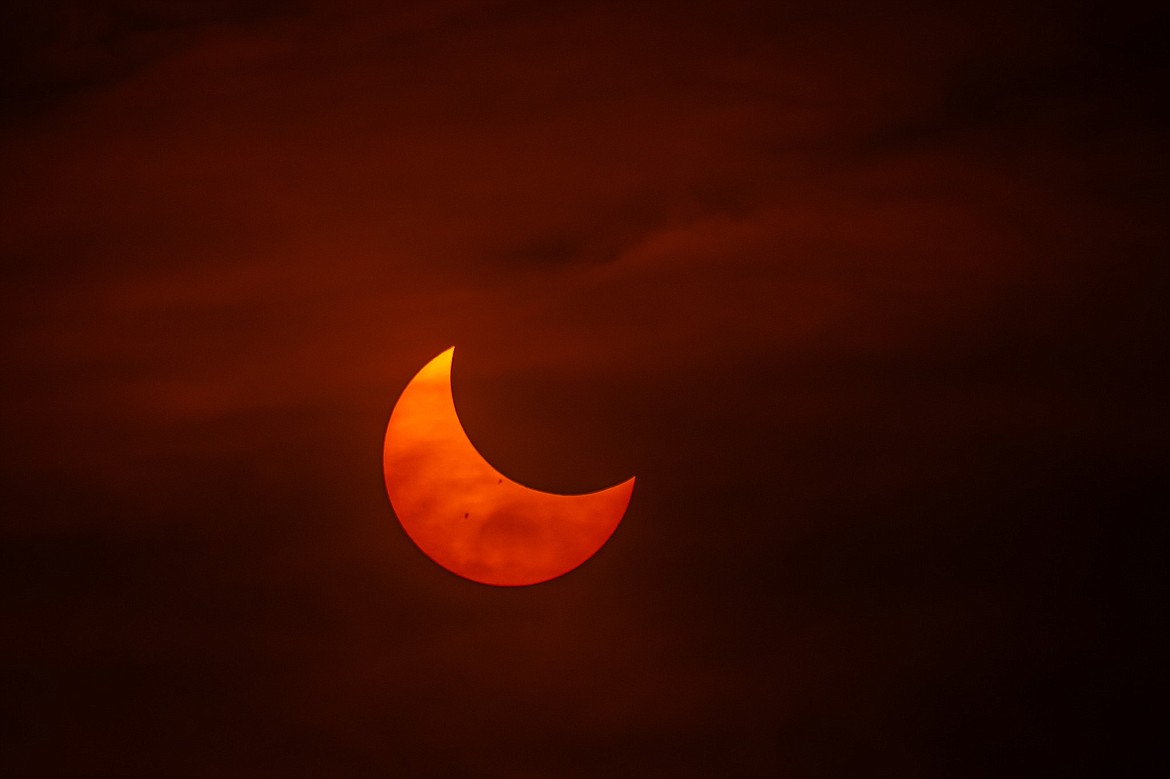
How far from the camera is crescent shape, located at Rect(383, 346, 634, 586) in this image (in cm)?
182

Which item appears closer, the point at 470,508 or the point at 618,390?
the point at 470,508

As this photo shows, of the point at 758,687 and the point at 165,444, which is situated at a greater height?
the point at 165,444

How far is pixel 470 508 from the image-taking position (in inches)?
71.5

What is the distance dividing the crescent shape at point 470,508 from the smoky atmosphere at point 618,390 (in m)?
0.06

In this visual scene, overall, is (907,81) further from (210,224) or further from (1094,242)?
(210,224)

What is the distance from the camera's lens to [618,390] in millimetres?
1930

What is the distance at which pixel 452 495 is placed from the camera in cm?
182

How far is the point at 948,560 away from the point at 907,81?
923mm

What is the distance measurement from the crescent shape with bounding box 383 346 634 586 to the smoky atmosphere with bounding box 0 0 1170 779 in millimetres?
56

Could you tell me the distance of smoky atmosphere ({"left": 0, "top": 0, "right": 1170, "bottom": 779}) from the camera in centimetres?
190

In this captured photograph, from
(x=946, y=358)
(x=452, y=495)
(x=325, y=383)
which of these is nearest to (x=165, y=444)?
(x=325, y=383)

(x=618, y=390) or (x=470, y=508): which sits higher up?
(x=618, y=390)

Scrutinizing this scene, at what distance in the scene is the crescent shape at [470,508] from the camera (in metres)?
1.82

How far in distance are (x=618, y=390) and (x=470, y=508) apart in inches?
14.2
